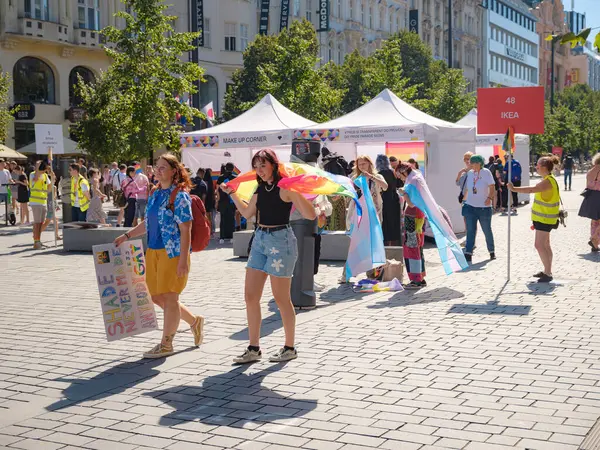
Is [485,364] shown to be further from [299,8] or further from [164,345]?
[299,8]

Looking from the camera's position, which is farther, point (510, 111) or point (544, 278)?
point (510, 111)

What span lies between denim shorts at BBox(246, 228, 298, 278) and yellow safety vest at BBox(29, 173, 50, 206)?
11703mm

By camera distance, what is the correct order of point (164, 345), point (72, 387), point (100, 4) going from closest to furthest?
point (72, 387) < point (164, 345) < point (100, 4)

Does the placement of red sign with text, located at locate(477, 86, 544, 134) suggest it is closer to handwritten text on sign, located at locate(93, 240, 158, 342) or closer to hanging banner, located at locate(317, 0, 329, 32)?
handwritten text on sign, located at locate(93, 240, 158, 342)

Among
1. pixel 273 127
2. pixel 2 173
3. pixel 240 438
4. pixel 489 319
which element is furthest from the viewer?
pixel 2 173

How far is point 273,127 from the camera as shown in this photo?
2112 cm

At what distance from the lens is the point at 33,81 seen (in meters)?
37.8

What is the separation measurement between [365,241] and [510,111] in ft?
9.75

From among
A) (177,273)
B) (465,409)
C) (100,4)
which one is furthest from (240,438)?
(100,4)

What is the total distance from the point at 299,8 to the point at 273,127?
118 ft

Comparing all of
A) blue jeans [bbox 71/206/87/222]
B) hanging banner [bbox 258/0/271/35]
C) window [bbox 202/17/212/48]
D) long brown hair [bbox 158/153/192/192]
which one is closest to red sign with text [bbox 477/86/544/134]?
long brown hair [bbox 158/153/192/192]

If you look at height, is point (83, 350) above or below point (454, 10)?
Result: below

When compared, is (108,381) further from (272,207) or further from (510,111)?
(510,111)

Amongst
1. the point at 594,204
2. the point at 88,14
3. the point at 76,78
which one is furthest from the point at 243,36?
the point at 594,204
